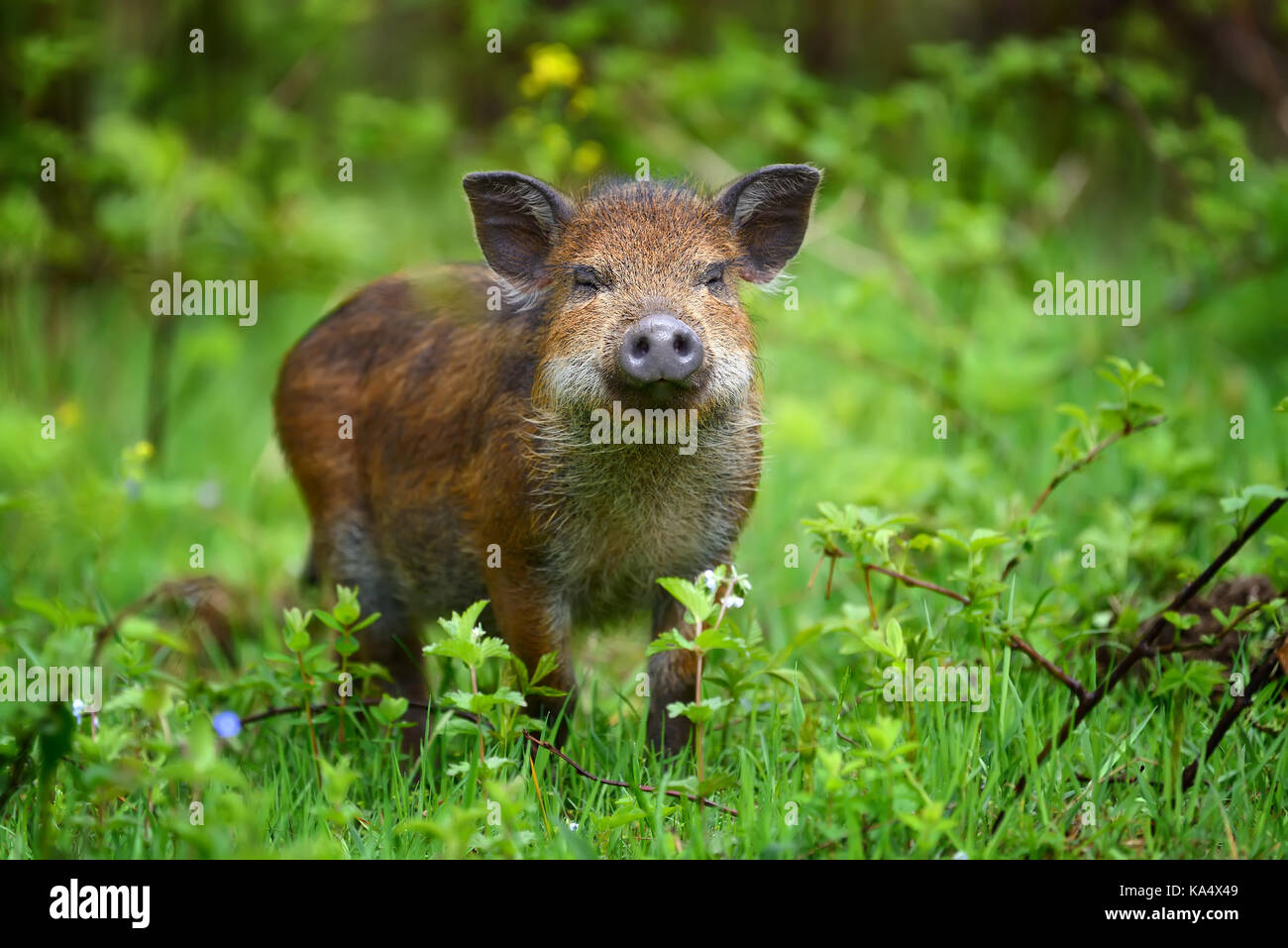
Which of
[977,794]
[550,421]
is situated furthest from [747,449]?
[977,794]

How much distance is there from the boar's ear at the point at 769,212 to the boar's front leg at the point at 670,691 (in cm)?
123

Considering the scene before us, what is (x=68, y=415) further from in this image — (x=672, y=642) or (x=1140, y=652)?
(x=1140, y=652)

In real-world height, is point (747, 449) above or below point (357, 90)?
below

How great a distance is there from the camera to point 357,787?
431cm

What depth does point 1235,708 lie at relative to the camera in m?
3.76

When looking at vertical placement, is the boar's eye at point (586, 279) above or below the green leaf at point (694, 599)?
above

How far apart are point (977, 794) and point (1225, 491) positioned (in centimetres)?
232

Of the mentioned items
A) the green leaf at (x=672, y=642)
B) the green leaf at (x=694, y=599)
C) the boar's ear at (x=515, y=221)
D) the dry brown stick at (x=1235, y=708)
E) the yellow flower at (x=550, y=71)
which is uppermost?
the yellow flower at (x=550, y=71)

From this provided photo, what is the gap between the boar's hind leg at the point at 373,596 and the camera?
17.3 ft

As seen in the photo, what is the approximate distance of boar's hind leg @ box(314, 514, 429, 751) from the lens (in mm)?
5270

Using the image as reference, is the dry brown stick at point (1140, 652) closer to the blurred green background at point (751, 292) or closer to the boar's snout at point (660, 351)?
the blurred green background at point (751, 292)

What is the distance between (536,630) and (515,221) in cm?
137

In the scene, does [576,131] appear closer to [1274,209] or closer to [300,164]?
[300,164]

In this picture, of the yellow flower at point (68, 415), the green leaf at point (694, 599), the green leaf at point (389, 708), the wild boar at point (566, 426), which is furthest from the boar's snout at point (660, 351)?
the yellow flower at point (68, 415)
